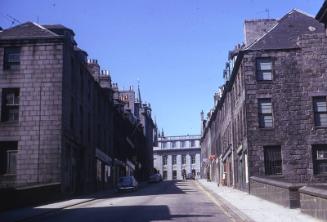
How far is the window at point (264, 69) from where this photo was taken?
34312 mm

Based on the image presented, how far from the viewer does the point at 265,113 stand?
112 ft

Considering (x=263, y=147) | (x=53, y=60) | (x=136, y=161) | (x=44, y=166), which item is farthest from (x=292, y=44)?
(x=136, y=161)

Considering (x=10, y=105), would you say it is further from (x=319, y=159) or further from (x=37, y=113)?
(x=319, y=159)

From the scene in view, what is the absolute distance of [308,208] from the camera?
15.7 m

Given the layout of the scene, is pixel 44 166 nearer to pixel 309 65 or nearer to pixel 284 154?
pixel 284 154

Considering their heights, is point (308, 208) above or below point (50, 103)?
below

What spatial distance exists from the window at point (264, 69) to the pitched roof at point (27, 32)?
13629 millimetres

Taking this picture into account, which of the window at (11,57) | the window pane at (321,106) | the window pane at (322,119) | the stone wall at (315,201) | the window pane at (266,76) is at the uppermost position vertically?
the window at (11,57)

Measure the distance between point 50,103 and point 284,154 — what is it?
15.4m

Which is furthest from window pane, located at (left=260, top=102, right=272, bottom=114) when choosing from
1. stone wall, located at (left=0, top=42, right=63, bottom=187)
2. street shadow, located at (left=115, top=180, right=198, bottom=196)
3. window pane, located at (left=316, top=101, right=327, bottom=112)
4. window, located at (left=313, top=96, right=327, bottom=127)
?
stone wall, located at (left=0, top=42, right=63, bottom=187)

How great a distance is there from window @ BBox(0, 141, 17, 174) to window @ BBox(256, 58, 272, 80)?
16.7 metres

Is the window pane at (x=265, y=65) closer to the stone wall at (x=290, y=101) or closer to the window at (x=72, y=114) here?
the stone wall at (x=290, y=101)

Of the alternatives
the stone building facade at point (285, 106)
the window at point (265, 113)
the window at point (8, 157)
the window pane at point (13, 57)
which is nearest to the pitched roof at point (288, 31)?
the stone building facade at point (285, 106)

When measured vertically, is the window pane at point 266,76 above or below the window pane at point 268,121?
above
